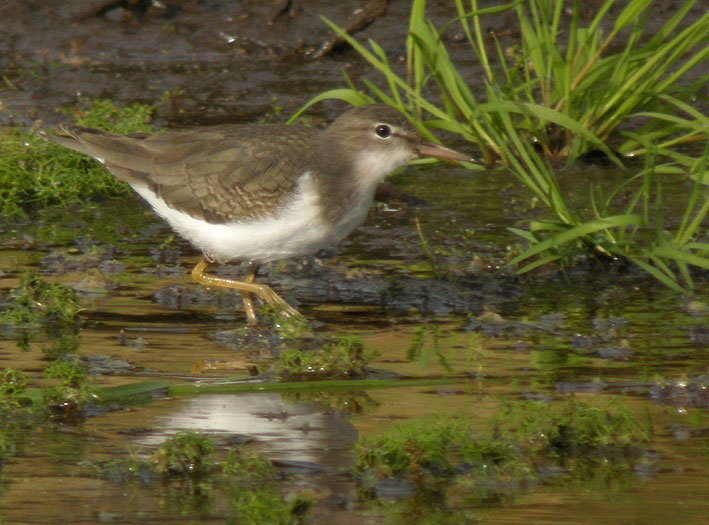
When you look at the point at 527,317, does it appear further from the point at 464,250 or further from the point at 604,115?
the point at 604,115

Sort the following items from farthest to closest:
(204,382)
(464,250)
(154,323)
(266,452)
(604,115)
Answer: (604,115), (464,250), (154,323), (204,382), (266,452)

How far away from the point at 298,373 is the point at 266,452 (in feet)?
3.39

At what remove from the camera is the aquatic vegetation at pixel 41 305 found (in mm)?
6973

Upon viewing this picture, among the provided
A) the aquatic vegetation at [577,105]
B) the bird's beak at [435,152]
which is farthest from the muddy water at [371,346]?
the bird's beak at [435,152]

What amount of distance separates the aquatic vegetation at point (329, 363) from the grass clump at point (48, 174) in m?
3.68

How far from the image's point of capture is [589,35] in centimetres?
899

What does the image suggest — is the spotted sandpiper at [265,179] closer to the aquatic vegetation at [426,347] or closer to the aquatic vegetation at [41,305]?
the aquatic vegetation at [426,347]

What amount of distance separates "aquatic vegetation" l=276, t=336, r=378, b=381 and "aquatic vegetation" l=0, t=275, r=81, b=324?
1.43 m

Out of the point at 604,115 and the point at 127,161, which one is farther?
the point at 604,115

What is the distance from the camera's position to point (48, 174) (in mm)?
9391

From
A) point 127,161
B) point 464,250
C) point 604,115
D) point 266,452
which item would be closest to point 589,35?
point 604,115

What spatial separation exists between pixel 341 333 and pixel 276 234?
62 cm

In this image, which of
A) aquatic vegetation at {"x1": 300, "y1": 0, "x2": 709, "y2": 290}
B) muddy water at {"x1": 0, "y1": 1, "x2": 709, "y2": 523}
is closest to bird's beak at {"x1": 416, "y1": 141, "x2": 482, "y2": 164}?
aquatic vegetation at {"x1": 300, "y1": 0, "x2": 709, "y2": 290}

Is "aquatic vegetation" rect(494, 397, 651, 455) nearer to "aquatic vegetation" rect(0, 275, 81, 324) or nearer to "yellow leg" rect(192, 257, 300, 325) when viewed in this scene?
"yellow leg" rect(192, 257, 300, 325)
